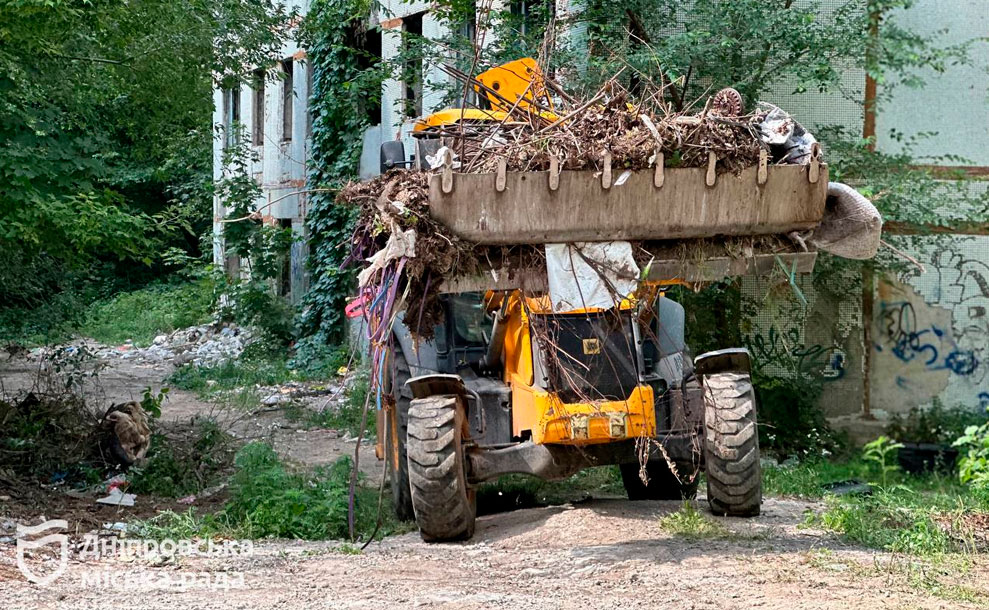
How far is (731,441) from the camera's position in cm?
716

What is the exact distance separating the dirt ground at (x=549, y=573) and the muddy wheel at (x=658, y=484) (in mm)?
446

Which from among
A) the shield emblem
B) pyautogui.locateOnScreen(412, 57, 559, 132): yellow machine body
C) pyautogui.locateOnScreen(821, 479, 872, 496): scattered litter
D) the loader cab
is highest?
pyautogui.locateOnScreen(412, 57, 559, 132): yellow machine body

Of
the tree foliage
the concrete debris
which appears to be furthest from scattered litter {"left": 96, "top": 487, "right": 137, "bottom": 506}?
the concrete debris

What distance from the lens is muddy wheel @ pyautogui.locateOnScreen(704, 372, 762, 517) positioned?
283 inches

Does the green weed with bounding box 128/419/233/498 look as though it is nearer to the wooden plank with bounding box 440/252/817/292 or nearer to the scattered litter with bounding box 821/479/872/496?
the wooden plank with bounding box 440/252/817/292

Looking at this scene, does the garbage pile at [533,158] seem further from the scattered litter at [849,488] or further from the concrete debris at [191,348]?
the concrete debris at [191,348]

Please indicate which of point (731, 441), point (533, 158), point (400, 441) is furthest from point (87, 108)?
point (731, 441)

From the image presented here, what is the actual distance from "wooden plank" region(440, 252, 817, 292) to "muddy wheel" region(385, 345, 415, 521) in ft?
5.44

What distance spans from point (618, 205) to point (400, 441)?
274cm

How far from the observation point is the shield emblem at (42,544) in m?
6.48

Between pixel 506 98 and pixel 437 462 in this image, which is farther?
pixel 506 98

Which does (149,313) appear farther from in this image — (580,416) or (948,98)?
(580,416)

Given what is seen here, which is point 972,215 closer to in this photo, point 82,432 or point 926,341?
point 926,341

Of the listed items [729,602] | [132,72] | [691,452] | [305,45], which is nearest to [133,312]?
[305,45]
